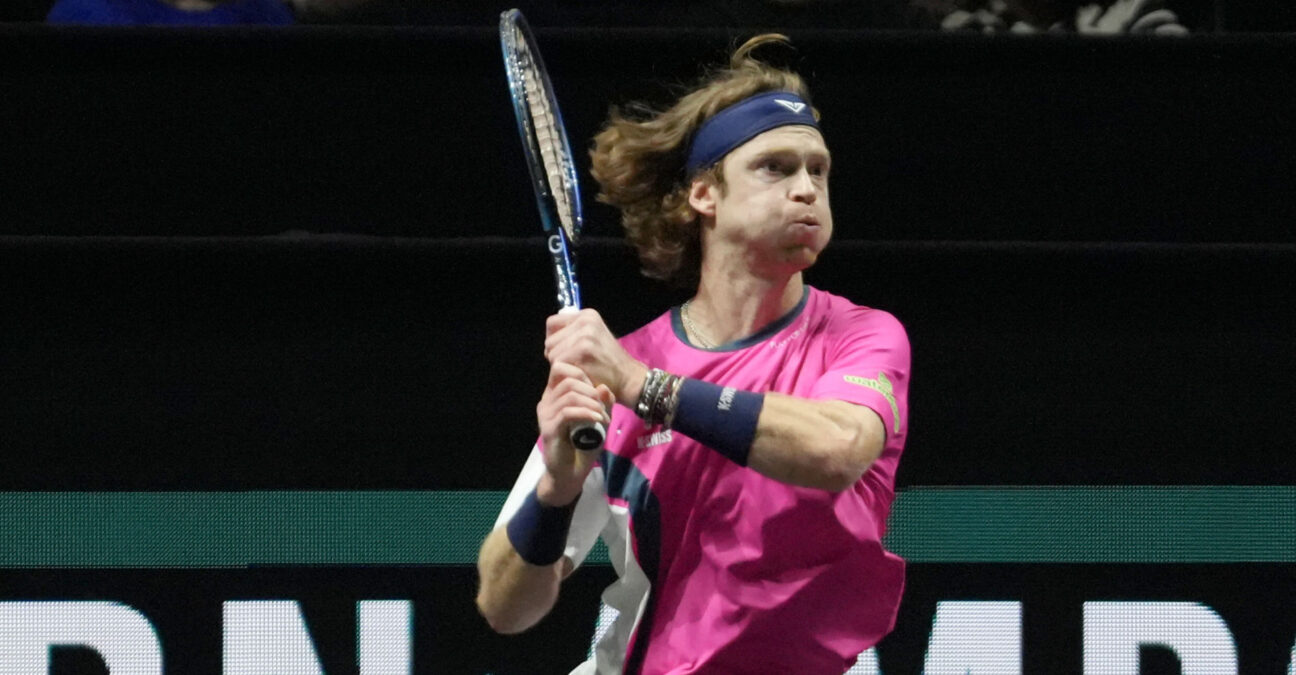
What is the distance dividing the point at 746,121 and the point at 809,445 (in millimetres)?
564

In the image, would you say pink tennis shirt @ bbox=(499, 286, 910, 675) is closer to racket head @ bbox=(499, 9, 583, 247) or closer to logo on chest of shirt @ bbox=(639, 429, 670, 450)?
logo on chest of shirt @ bbox=(639, 429, 670, 450)

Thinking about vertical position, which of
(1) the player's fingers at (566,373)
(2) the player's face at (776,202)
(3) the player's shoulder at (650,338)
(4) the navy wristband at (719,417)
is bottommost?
(4) the navy wristband at (719,417)

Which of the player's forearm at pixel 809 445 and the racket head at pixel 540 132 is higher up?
the racket head at pixel 540 132

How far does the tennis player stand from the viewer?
2244 millimetres

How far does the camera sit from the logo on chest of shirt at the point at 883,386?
2.34 meters

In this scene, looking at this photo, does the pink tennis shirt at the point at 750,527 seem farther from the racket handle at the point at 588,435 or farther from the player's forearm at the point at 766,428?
the racket handle at the point at 588,435

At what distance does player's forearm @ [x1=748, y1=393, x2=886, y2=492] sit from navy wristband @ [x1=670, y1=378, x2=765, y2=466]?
1cm

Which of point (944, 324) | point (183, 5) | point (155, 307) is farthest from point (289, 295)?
point (944, 324)

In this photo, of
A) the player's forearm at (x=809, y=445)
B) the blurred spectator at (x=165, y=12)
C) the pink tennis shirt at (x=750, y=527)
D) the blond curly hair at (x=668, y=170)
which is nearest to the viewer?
the player's forearm at (x=809, y=445)

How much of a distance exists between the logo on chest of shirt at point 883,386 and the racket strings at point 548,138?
53cm

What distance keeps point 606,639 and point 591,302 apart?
1014 mm

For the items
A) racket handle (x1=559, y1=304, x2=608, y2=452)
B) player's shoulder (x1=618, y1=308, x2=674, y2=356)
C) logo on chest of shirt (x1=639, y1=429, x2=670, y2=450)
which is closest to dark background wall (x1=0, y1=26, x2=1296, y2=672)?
player's shoulder (x1=618, y1=308, x2=674, y2=356)

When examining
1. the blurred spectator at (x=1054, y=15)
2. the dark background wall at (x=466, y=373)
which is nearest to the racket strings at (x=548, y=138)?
the dark background wall at (x=466, y=373)

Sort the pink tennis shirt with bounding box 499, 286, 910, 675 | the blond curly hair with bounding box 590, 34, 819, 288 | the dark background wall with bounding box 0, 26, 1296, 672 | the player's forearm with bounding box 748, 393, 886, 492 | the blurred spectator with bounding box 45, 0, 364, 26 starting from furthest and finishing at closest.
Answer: the blurred spectator with bounding box 45, 0, 364, 26 → the dark background wall with bounding box 0, 26, 1296, 672 → the blond curly hair with bounding box 590, 34, 819, 288 → the pink tennis shirt with bounding box 499, 286, 910, 675 → the player's forearm with bounding box 748, 393, 886, 492
